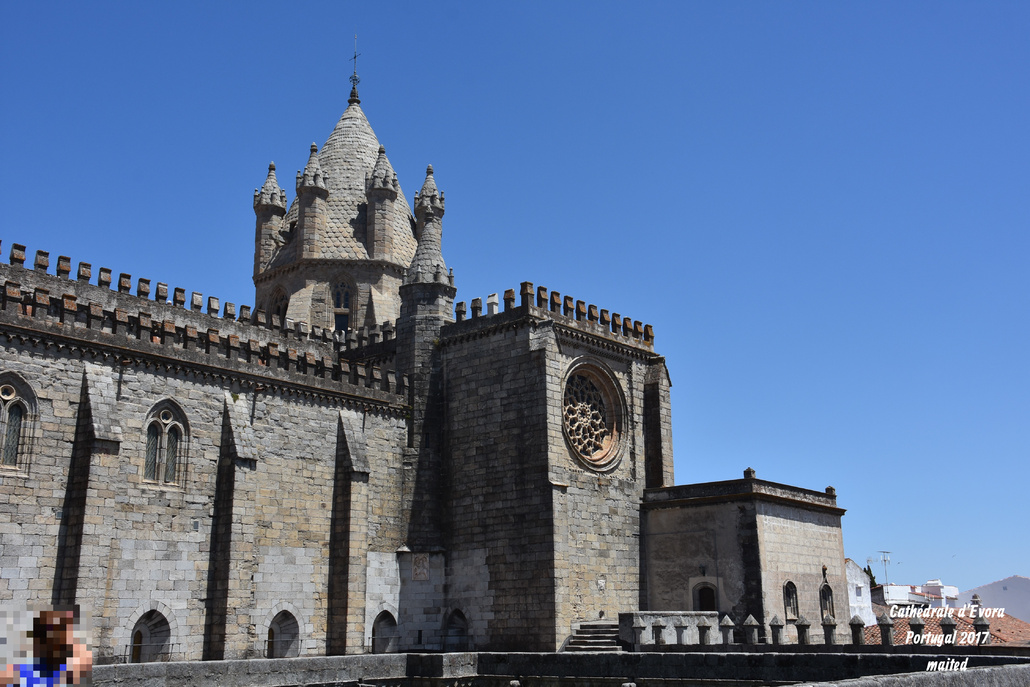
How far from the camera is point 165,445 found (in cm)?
2470

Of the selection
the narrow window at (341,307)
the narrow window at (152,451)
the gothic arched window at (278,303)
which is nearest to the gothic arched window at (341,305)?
the narrow window at (341,307)

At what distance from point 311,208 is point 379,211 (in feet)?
9.22

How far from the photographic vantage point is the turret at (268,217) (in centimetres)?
4059

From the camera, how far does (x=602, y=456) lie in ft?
103

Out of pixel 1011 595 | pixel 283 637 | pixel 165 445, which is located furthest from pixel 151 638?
pixel 1011 595

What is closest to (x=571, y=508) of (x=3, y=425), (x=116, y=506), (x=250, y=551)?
(x=250, y=551)

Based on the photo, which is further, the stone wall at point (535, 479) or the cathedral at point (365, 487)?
the stone wall at point (535, 479)

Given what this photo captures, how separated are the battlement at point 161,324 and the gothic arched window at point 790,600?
45.2ft

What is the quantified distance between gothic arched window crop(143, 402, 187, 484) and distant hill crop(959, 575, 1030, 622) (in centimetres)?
11371

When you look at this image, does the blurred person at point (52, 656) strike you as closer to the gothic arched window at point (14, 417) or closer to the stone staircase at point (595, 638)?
the gothic arched window at point (14, 417)

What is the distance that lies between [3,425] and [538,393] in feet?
48.0

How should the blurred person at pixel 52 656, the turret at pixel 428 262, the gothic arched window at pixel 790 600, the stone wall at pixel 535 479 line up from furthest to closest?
the turret at pixel 428 262 → the gothic arched window at pixel 790 600 → the stone wall at pixel 535 479 → the blurred person at pixel 52 656

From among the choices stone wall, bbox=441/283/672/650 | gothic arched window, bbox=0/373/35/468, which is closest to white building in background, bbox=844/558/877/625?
stone wall, bbox=441/283/672/650

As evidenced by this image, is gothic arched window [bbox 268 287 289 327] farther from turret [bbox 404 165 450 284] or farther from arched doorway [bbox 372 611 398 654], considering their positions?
arched doorway [bbox 372 611 398 654]
